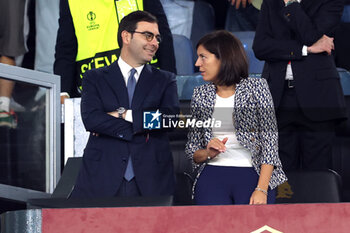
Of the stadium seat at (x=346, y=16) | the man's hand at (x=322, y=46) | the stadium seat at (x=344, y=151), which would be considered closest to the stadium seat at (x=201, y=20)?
the stadium seat at (x=346, y=16)

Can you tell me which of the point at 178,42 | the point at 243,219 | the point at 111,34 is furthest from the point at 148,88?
the point at 178,42

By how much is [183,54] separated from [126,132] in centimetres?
163

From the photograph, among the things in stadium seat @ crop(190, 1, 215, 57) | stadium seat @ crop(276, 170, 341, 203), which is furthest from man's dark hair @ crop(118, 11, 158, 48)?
stadium seat @ crop(190, 1, 215, 57)

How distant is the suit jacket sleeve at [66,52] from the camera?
131 inches

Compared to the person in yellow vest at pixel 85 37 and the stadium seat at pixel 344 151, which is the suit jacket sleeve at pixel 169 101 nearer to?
the person in yellow vest at pixel 85 37

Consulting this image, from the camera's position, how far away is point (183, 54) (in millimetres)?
4043

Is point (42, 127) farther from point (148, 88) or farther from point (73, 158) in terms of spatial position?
point (148, 88)

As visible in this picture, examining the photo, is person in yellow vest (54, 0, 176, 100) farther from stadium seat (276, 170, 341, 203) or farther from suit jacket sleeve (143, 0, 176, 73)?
stadium seat (276, 170, 341, 203)

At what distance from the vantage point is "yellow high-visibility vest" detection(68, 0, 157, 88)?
3.32 meters

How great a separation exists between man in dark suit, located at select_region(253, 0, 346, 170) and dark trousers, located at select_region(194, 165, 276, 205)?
2.24ft

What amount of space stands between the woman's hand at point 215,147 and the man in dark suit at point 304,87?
2.50 ft

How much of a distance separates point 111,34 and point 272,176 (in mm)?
1272

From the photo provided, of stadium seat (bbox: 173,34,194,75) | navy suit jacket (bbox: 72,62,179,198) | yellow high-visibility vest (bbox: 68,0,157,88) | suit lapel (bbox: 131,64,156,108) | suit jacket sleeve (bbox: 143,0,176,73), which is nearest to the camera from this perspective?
navy suit jacket (bbox: 72,62,179,198)

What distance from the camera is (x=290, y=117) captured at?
303 centimetres
